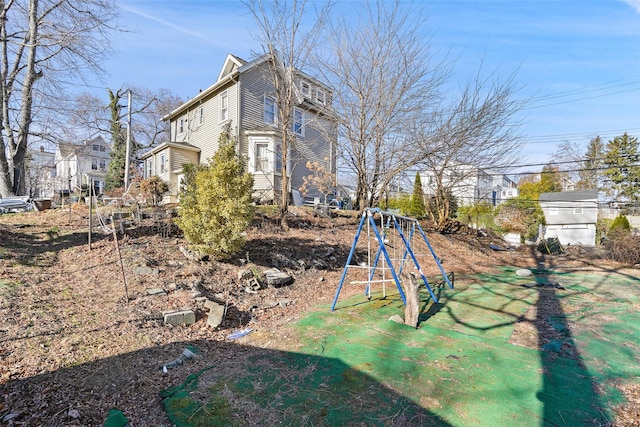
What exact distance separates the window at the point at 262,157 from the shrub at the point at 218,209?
8.86 metres

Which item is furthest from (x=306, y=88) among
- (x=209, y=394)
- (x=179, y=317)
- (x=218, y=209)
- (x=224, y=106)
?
(x=209, y=394)

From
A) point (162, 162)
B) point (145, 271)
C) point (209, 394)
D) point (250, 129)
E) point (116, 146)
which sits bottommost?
point (209, 394)

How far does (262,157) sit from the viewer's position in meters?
16.0

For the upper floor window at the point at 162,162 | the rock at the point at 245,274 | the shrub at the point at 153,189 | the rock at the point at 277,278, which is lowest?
the rock at the point at 277,278

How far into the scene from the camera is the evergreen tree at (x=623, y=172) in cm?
2769

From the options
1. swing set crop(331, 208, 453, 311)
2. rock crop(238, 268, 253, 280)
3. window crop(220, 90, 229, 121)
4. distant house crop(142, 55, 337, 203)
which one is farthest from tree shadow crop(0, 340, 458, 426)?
window crop(220, 90, 229, 121)

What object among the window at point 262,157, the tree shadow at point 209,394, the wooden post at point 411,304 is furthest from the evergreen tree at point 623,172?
the tree shadow at point 209,394

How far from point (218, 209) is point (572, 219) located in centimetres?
2653

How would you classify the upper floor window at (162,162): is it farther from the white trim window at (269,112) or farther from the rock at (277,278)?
the rock at (277,278)

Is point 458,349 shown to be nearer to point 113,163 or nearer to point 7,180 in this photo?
point 7,180

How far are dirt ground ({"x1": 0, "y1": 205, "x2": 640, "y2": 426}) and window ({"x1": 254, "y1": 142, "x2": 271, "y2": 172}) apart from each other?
6.35 m

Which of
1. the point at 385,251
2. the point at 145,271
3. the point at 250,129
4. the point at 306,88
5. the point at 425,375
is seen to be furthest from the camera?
the point at 306,88

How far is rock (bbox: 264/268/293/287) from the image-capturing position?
6590 millimetres

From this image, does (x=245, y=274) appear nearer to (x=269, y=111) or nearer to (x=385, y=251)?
(x=385, y=251)
